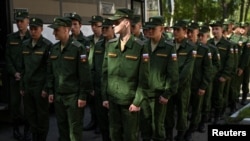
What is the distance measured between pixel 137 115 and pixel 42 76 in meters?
1.67

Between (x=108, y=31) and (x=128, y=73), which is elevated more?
(x=108, y=31)

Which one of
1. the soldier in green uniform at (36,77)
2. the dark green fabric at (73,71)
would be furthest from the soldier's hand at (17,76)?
the dark green fabric at (73,71)

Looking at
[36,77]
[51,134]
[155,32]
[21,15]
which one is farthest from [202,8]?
[36,77]

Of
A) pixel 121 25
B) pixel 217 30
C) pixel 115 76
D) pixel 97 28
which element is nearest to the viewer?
pixel 121 25

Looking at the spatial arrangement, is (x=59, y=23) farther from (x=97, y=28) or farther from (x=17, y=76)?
(x=97, y=28)

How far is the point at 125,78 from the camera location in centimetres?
462

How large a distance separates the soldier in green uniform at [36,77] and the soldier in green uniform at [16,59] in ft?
1.87

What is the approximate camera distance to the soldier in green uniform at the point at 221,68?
25.3 feet

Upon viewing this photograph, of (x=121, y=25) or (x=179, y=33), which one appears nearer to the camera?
(x=121, y=25)

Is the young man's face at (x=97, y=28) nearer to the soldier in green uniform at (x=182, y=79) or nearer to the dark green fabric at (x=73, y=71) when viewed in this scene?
the soldier in green uniform at (x=182, y=79)

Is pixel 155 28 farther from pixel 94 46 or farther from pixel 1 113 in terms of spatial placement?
pixel 1 113

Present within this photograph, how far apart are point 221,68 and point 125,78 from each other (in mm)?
3607

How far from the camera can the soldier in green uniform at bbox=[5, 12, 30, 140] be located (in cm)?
634

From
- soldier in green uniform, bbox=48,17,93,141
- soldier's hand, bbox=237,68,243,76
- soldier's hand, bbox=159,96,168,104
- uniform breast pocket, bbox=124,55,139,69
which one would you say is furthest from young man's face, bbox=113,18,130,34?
soldier's hand, bbox=237,68,243,76
